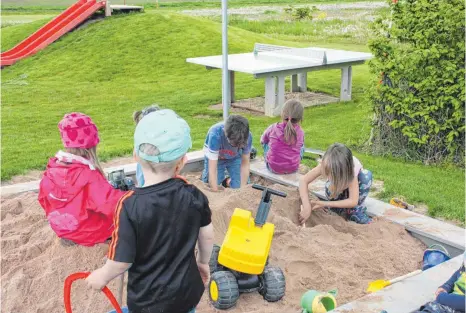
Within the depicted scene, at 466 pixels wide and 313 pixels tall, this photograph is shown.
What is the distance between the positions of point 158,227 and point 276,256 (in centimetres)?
164

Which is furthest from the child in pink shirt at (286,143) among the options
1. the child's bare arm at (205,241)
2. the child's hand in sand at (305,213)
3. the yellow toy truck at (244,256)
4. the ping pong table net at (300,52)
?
the ping pong table net at (300,52)

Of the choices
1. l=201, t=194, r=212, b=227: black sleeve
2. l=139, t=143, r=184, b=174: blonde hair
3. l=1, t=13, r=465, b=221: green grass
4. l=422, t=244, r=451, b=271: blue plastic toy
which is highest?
l=139, t=143, r=184, b=174: blonde hair

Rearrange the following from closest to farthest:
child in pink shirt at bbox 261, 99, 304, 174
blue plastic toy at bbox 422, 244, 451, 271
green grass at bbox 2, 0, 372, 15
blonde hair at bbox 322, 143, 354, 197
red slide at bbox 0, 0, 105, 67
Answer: blue plastic toy at bbox 422, 244, 451, 271 → blonde hair at bbox 322, 143, 354, 197 → child in pink shirt at bbox 261, 99, 304, 174 → red slide at bbox 0, 0, 105, 67 → green grass at bbox 2, 0, 372, 15

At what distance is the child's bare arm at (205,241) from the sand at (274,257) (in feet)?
2.50

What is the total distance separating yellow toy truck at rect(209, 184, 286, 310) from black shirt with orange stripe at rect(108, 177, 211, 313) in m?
0.66

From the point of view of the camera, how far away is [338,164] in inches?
151

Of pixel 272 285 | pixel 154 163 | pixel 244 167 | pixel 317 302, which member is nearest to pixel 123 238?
pixel 154 163

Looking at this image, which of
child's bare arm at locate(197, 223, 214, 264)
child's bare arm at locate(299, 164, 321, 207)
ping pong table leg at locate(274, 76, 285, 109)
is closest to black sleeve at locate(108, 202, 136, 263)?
child's bare arm at locate(197, 223, 214, 264)

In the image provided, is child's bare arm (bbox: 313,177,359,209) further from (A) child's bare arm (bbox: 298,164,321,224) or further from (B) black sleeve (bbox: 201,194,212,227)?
(B) black sleeve (bbox: 201,194,212,227)

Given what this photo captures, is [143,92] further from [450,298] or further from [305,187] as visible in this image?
[450,298]

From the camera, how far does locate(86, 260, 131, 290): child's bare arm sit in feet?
6.82

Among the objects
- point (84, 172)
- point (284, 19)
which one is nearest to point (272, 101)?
point (84, 172)

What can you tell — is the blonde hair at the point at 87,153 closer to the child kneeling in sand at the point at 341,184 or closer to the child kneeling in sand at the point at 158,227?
the child kneeling in sand at the point at 158,227

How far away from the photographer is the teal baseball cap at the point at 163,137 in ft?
6.86
